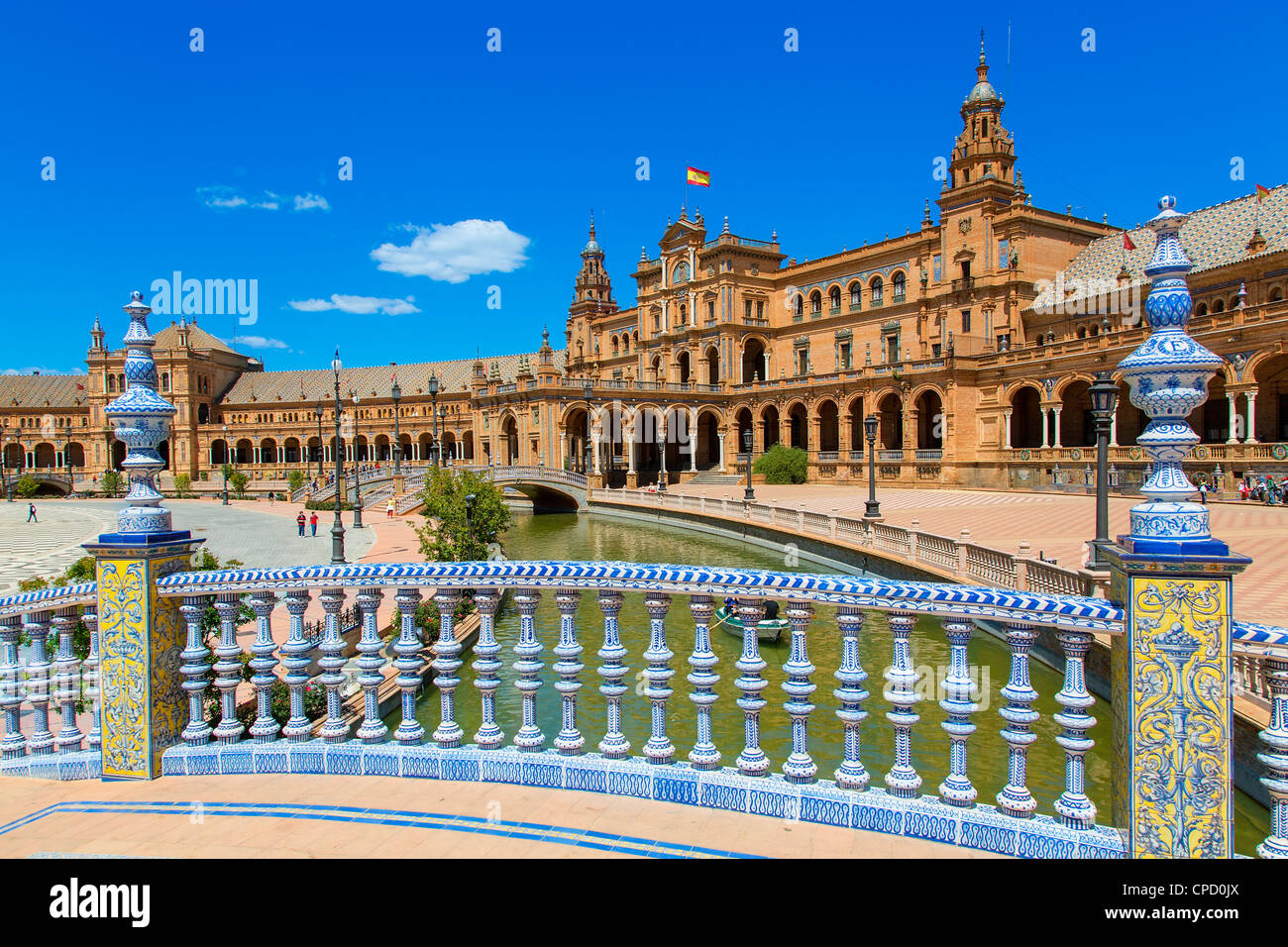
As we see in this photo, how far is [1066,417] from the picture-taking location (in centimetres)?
4050

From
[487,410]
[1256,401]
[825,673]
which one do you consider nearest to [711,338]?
[487,410]

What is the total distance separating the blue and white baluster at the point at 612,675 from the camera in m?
4.00

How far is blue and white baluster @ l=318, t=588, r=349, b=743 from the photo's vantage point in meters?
4.39

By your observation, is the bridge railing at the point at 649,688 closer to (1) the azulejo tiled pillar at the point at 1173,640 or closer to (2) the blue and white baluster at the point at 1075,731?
(2) the blue and white baluster at the point at 1075,731

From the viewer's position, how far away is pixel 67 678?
14.8ft

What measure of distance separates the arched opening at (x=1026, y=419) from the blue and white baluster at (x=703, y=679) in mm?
42634

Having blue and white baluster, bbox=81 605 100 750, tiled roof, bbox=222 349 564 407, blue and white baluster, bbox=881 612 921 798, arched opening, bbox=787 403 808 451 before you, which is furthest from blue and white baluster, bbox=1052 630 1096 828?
tiled roof, bbox=222 349 564 407

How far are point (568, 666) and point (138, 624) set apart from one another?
8.01 ft

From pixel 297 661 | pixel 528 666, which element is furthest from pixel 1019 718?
pixel 297 661

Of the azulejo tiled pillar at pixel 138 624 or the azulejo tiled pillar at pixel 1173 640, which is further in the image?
the azulejo tiled pillar at pixel 138 624

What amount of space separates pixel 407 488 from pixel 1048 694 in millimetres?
39557

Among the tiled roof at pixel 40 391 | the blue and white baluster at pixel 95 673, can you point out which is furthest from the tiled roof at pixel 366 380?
the blue and white baluster at pixel 95 673

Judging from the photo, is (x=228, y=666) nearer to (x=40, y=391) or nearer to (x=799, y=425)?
(x=799, y=425)

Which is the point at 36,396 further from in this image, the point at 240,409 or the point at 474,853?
the point at 474,853
